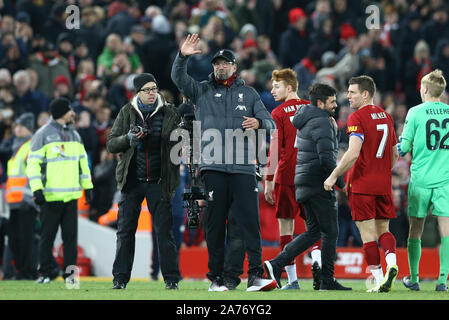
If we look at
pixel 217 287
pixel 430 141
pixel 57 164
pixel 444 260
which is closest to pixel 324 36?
pixel 57 164

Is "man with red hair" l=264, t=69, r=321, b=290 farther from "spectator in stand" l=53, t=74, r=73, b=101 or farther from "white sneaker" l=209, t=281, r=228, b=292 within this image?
"spectator in stand" l=53, t=74, r=73, b=101

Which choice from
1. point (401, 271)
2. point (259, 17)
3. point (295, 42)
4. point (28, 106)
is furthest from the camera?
point (259, 17)

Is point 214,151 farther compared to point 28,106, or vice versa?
point 28,106

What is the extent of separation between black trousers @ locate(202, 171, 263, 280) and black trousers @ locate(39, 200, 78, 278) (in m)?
3.27

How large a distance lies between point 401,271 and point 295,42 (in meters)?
7.70

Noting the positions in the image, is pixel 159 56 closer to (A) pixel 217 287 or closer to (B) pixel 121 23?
(B) pixel 121 23

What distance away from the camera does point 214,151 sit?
9789 mm

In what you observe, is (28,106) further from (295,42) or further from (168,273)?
(168,273)

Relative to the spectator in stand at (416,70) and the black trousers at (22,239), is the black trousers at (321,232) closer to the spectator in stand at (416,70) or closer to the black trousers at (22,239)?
the black trousers at (22,239)

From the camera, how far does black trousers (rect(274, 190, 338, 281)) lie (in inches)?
402

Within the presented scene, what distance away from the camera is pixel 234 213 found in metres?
9.83

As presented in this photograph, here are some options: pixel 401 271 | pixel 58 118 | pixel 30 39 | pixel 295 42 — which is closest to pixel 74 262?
pixel 58 118

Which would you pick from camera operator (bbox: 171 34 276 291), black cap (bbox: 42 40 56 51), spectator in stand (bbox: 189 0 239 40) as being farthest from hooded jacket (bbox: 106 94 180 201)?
spectator in stand (bbox: 189 0 239 40)

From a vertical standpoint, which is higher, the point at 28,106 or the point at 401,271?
the point at 28,106
